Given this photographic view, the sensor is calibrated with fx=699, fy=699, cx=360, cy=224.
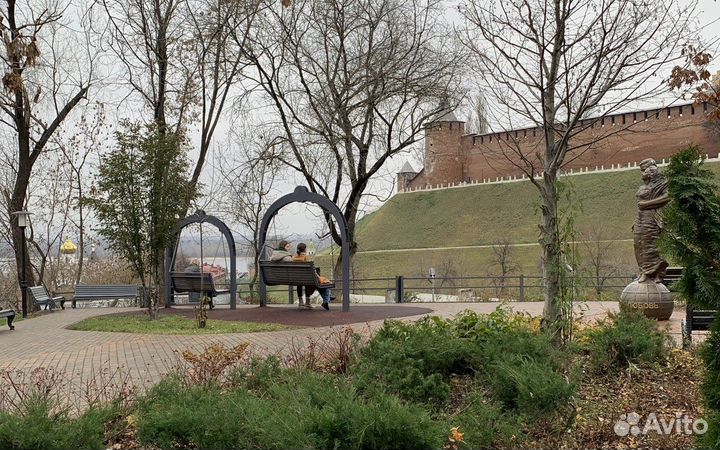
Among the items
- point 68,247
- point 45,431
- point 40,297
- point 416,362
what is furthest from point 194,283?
point 68,247

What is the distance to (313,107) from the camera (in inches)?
838

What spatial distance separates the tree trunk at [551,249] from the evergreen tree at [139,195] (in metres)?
9.64

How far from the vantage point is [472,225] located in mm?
77875

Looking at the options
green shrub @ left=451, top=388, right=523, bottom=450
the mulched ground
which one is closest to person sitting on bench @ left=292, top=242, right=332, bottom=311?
the mulched ground

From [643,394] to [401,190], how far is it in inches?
3453

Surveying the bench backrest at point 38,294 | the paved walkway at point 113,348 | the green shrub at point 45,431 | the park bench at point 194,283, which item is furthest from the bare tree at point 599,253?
the green shrub at point 45,431

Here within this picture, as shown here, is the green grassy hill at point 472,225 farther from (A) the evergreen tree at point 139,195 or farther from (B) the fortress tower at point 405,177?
(A) the evergreen tree at point 139,195

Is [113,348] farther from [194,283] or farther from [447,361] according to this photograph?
[194,283]

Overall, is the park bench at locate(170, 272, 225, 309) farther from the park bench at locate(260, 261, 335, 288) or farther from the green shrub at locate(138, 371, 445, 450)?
the green shrub at locate(138, 371, 445, 450)

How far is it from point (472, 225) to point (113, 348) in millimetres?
69671

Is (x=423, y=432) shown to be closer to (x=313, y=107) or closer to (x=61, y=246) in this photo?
(x=313, y=107)

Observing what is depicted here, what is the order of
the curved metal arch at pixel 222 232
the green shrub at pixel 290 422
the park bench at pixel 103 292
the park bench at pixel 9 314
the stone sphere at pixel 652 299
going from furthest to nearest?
the park bench at pixel 103 292 < the curved metal arch at pixel 222 232 < the park bench at pixel 9 314 < the stone sphere at pixel 652 299 < the green shrub at pixel 290 422

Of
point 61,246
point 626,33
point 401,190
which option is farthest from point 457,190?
point 626,33

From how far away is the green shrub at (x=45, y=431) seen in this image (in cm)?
418
